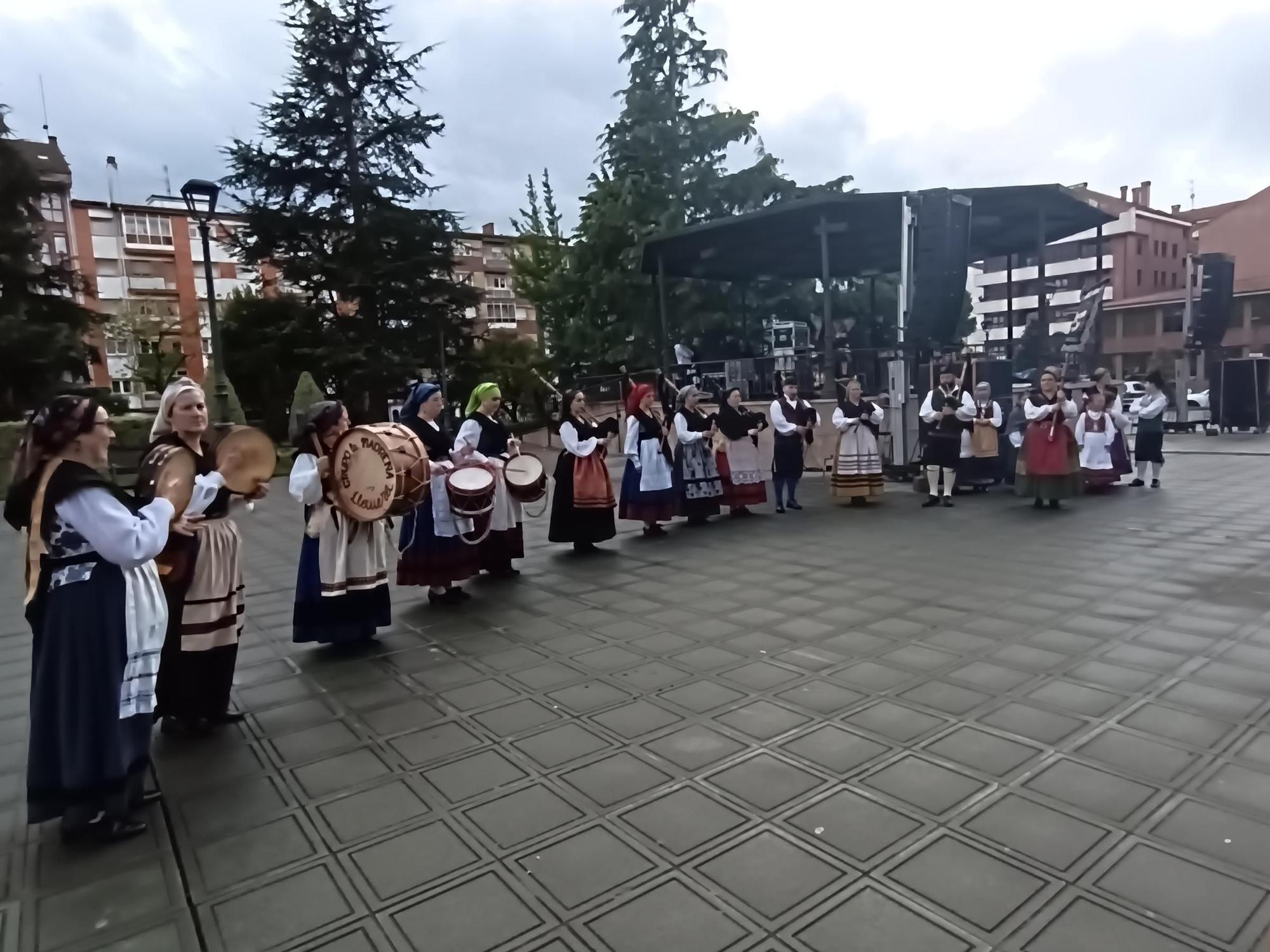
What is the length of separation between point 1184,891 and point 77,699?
3.56 meters

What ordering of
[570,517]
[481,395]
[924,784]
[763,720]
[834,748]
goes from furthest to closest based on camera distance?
1. [570,517]
2. [481,395]
3. [763,720]
4. [834,748]
5. [924,784]

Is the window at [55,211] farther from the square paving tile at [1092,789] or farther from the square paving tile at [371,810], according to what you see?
the square paving tile at [1092,789]

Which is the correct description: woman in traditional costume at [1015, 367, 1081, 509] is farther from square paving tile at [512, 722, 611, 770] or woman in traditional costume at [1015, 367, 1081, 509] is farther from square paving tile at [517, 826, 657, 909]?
square paving tile at [517, 826, 657, 909]

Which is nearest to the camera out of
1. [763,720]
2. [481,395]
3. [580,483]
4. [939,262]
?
[763,720]

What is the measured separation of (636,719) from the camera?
3678 millimetres

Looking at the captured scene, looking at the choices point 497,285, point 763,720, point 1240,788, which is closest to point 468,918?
point 763,720

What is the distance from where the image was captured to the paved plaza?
2.29m

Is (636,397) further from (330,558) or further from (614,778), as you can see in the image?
(614,778)

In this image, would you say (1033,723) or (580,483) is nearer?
(1033,723)

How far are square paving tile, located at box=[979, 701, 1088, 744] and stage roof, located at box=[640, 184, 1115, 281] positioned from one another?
29.2 ft

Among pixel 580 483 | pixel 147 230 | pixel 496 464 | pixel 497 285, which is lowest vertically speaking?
pixel 580 483

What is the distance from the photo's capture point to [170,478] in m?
3.15

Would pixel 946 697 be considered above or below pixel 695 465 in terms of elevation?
below

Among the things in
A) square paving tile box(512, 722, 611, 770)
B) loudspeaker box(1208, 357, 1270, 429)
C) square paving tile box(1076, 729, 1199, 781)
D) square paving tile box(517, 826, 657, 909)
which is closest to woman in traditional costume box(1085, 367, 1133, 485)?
square paving tile box(1076, 729, 1199, 781)
